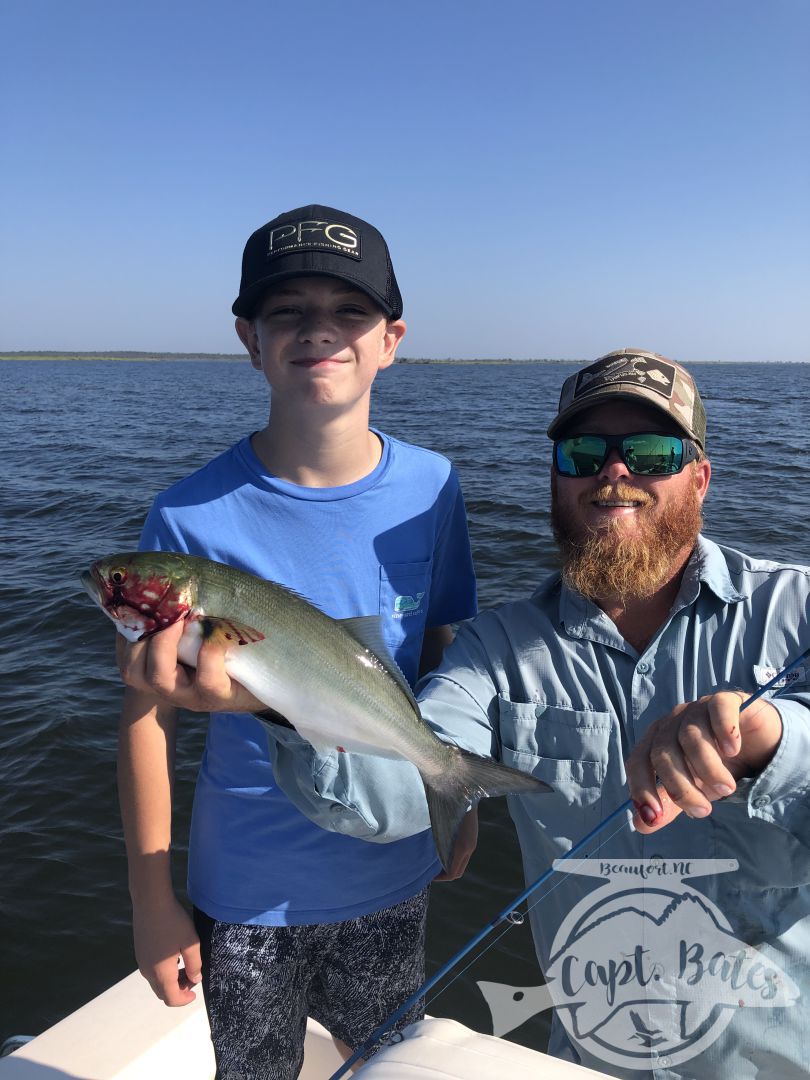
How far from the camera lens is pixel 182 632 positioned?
7.74 feet

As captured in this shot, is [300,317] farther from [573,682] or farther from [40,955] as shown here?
[40,955]

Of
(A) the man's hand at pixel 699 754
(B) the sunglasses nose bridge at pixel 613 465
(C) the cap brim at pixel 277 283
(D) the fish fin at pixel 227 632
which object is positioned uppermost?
(C) the cap brim at pixel 277 283

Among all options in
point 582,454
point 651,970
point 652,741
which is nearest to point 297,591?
point 582,454

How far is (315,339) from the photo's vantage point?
9.28 feet

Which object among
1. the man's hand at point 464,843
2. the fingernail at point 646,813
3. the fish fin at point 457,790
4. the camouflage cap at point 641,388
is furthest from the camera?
the man's hand at point 464,843

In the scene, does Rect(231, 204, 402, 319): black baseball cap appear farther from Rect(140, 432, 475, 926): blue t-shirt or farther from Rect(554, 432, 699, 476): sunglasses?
Rect(554, 432, 699, 476): sunglasses

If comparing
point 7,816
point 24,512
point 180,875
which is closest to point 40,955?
point 180,875

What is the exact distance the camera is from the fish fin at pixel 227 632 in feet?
7.78

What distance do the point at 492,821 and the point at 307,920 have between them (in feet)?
16.4

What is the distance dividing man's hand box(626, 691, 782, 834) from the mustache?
983mm

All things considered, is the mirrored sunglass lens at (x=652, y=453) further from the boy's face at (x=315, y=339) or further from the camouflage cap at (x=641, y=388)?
the boy's face at (x=315, y=339)

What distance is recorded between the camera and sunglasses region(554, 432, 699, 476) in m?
2.93

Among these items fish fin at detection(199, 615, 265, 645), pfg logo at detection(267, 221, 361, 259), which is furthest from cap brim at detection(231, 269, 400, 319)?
fish fin at detection(199, 615, 265, 645)

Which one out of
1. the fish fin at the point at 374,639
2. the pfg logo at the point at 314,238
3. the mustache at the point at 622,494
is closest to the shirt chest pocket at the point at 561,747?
the fish fin at the point at 374,639
